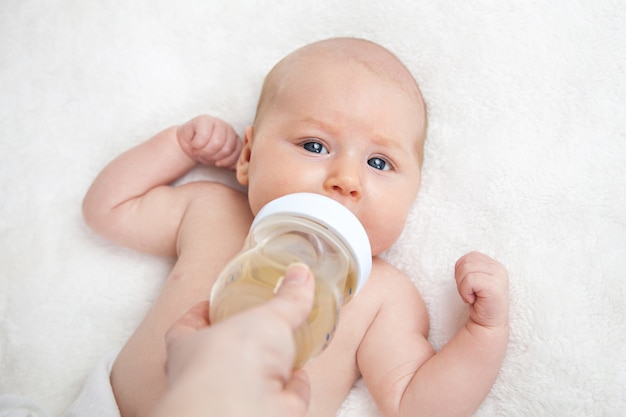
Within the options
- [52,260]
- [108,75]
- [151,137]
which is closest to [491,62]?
[151,137]

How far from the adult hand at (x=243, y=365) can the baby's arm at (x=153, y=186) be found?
Result: 840 millimetres

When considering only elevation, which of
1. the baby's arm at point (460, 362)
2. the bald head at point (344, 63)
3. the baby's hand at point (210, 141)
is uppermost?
the bald head at point (344, 63)

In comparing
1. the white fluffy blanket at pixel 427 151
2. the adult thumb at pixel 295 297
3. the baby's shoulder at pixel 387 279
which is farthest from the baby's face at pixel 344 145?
the adult thumb at pixel 295 297

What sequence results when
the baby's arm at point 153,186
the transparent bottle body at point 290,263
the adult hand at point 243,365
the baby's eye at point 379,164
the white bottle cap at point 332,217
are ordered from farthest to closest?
1. the baby's arm at point 153,186
2. the baby's eye at point 379,164
3. the white bottle cap at point 332,217
4. the transparent bottle body at point 290,263
5. the adult hand at point 243,365

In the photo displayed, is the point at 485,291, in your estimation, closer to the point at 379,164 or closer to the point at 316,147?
the point at 379,164

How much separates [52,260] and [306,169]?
2.64ft

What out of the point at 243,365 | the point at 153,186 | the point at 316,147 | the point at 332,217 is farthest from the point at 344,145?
the point at 243,365

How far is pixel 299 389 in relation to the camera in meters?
0.80

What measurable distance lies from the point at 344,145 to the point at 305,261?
1.33 ft

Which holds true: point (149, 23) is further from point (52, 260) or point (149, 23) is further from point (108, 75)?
point (52, 260)

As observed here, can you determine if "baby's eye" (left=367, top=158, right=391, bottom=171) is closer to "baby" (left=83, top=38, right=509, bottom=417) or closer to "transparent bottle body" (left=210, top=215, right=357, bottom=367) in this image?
"baby" (left=83, top=38, right=509, bottom=417)

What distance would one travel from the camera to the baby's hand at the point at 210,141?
62.7 inches

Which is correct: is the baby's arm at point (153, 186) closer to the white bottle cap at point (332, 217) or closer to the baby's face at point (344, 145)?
the baby's face at point (344, 145)

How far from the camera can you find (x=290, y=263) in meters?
0.92
